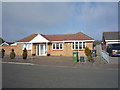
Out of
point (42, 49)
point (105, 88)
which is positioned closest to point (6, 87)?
point (105, 88)

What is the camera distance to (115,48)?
19.9 m

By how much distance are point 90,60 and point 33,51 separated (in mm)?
15572

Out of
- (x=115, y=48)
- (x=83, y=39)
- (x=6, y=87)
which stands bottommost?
(x=6, y=87)

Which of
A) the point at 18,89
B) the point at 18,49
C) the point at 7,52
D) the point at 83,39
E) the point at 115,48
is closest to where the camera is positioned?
the point at 18,89

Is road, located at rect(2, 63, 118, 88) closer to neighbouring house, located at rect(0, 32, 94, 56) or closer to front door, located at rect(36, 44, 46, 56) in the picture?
neighbouring house, located at rect(0, 32, 94, 56)

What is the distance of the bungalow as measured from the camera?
2577 centimetres

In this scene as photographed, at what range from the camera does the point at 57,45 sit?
2794 centimetres

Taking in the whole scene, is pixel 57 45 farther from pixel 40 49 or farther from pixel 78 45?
pixel 78 45

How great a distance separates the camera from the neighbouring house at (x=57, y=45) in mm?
25758

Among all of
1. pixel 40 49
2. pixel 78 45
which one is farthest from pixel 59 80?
pixel 40 49

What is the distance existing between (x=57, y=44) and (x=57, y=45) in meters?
0.21

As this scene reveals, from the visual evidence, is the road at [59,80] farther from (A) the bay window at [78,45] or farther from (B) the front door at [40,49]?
(B) the front door at [40,49]

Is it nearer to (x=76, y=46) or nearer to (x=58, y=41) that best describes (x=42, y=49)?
(x=58, y=41)

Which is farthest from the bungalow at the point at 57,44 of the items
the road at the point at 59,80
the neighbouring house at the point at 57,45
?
the road at the point at 59,80
